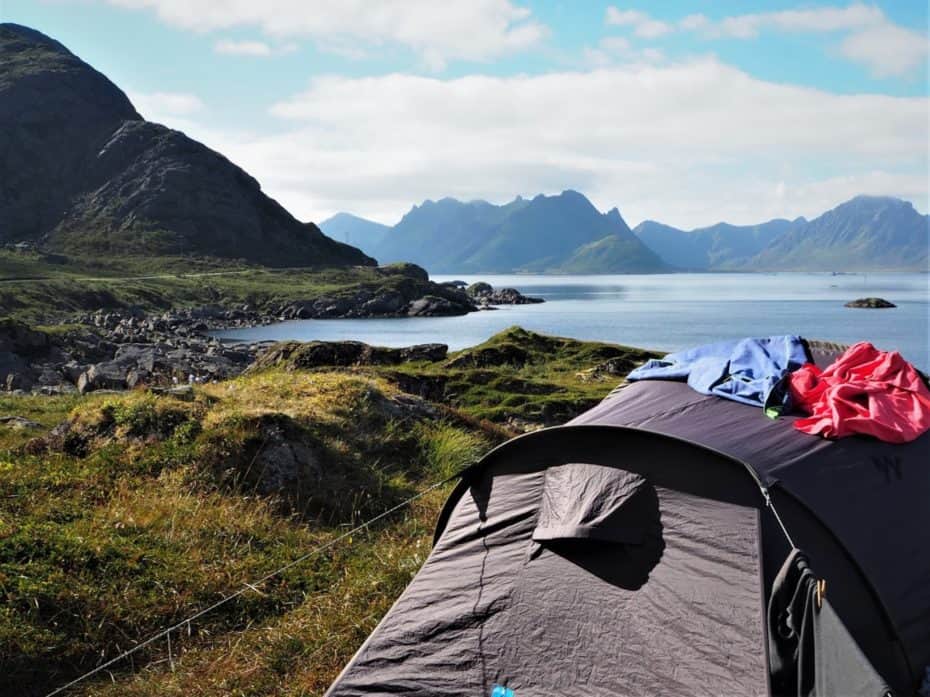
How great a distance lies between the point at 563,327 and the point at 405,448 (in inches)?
2741

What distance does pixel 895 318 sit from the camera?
292ft

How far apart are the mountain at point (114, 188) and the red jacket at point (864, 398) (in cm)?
15878

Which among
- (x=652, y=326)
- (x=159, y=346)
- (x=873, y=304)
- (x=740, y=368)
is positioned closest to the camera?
(x=740, y=368)

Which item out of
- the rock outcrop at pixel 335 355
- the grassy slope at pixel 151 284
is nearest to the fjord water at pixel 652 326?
the grassy slope at pixel 151 284

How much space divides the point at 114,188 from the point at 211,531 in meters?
190

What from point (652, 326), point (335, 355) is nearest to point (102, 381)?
point (335, 355)

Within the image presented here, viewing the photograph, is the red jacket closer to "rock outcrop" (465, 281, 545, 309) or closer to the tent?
the tent

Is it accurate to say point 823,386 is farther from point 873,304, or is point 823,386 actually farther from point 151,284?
point 873,304

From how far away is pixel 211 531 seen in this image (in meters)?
7.59

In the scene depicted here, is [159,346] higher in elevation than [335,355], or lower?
lower

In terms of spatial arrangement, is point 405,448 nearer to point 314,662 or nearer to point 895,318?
point 314,662

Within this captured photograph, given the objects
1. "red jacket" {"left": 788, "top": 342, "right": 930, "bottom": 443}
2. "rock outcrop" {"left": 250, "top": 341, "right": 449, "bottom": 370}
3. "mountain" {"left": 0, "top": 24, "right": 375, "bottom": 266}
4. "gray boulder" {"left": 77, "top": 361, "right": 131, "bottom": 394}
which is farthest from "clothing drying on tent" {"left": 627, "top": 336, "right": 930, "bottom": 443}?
"mountain" {"left": 0, "top": 24, "right": 375, "bottom": 266}

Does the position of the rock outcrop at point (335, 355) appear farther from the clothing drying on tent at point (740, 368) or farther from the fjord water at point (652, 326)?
the fjord water at point (652, 326)

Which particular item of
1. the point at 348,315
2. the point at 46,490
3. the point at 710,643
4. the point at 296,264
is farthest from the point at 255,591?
the point at 296,264
